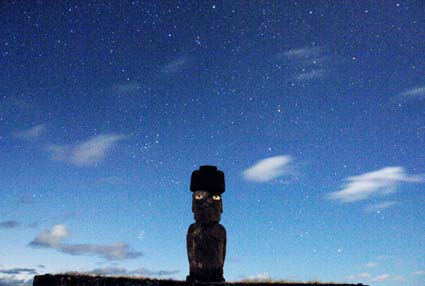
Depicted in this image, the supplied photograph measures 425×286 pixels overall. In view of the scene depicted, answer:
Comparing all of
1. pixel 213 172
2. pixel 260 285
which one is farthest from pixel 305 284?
pixel 213 172

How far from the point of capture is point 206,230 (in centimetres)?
1784

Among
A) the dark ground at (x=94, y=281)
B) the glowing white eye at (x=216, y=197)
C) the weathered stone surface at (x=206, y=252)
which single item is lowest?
the dark ground at (x=94, y=281)

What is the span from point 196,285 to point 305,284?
11.2 feet

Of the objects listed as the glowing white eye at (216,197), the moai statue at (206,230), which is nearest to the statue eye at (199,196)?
the moai statue at (206,230)

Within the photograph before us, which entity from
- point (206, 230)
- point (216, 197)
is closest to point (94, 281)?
point (206, 230)

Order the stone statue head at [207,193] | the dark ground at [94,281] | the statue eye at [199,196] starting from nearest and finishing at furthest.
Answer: the dark ground at [94,281] < the stone statue head at [207,193] < the statue eye at [199,196]

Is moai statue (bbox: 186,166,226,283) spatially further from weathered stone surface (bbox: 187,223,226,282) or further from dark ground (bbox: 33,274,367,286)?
dark ground (bbox: 33,274,367,286)

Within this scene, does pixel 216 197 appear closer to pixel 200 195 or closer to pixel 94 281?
pixel 200 195

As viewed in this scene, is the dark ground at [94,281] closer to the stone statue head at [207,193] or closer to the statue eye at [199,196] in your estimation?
the stone statue head at [207,193]

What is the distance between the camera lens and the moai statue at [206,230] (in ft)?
57.6

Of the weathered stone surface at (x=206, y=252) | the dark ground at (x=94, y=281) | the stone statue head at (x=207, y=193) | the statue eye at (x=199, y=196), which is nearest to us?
the dark ground at (x=94, y=281)

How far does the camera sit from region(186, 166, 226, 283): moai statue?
17547 mm

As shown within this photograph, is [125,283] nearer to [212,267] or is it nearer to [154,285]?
[154,285]

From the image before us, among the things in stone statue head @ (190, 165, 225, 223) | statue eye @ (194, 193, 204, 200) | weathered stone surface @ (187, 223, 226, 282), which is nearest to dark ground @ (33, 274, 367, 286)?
weathered stone surface @ (187, 223, 226, 282)
